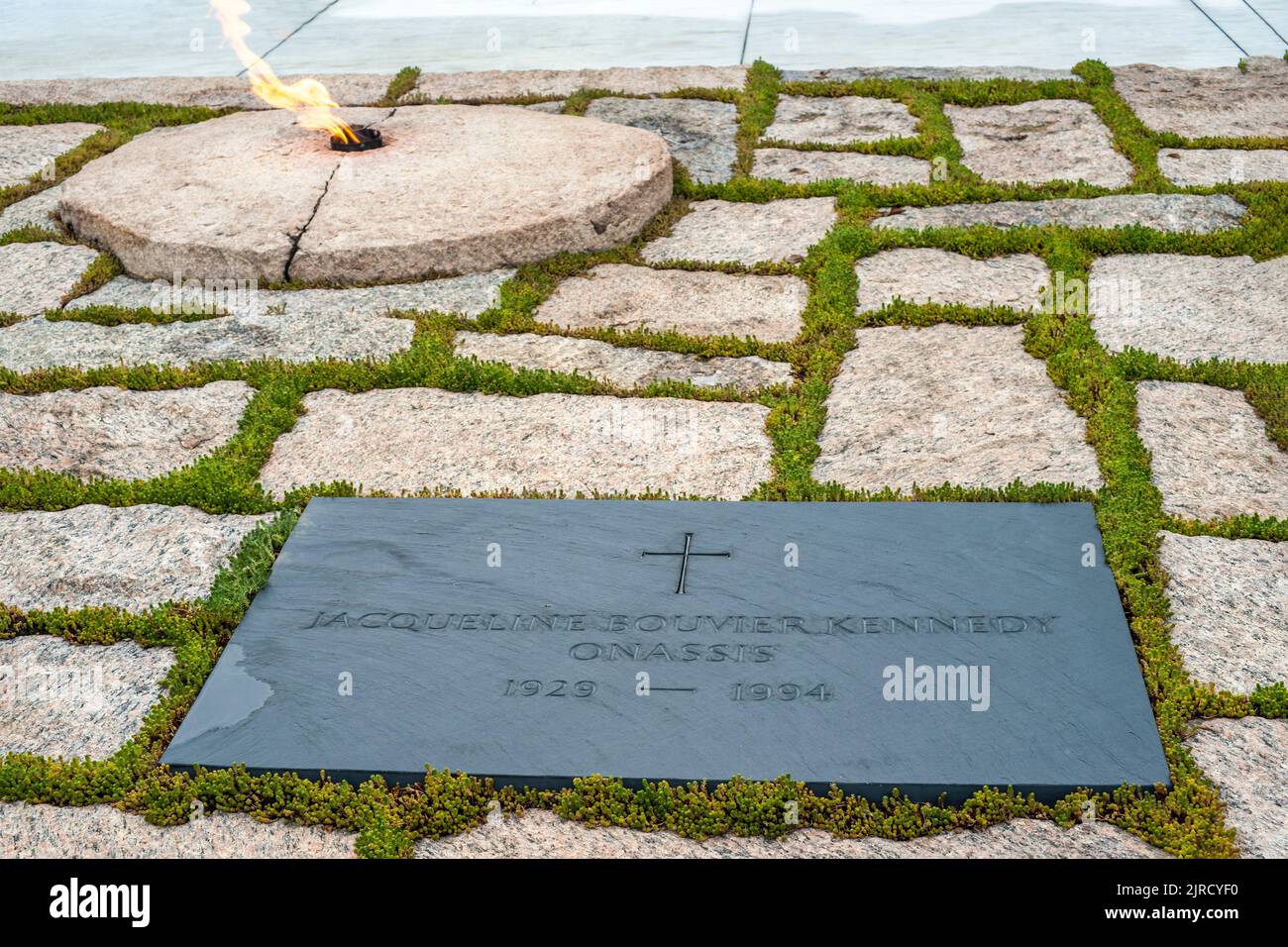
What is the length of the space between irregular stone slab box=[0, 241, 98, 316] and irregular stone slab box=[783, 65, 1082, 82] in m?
3.72

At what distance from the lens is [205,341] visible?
14.4 ft

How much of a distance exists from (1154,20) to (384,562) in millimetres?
6880

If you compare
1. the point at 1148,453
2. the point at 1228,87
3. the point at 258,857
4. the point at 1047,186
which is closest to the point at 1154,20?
the point at 1228,87

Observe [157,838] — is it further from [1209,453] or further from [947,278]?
[947,278]

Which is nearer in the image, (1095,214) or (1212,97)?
(1095,214)

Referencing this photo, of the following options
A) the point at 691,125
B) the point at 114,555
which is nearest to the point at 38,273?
the point at 114,555

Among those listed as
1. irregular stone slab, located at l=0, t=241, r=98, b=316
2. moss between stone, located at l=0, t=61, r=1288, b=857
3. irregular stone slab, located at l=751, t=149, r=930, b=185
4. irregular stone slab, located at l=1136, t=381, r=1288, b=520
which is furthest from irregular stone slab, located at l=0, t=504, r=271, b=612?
irregular stone slab, located at l=751, t=149, r=930, b=185

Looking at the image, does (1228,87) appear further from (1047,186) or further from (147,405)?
(147,405)

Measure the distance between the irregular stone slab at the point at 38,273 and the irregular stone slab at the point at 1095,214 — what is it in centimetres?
308

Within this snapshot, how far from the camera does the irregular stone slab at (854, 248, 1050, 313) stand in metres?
4.48

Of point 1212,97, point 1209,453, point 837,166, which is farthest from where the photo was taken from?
point 1212,97

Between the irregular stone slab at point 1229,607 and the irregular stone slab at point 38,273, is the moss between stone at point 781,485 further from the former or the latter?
the irregular stone slab at point 38,273

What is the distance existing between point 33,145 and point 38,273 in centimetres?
164

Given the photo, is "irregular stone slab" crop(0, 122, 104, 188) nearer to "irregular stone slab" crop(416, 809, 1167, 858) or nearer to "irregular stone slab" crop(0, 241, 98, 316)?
"irregular stone slab" crop(0, 241, 98, 316)
